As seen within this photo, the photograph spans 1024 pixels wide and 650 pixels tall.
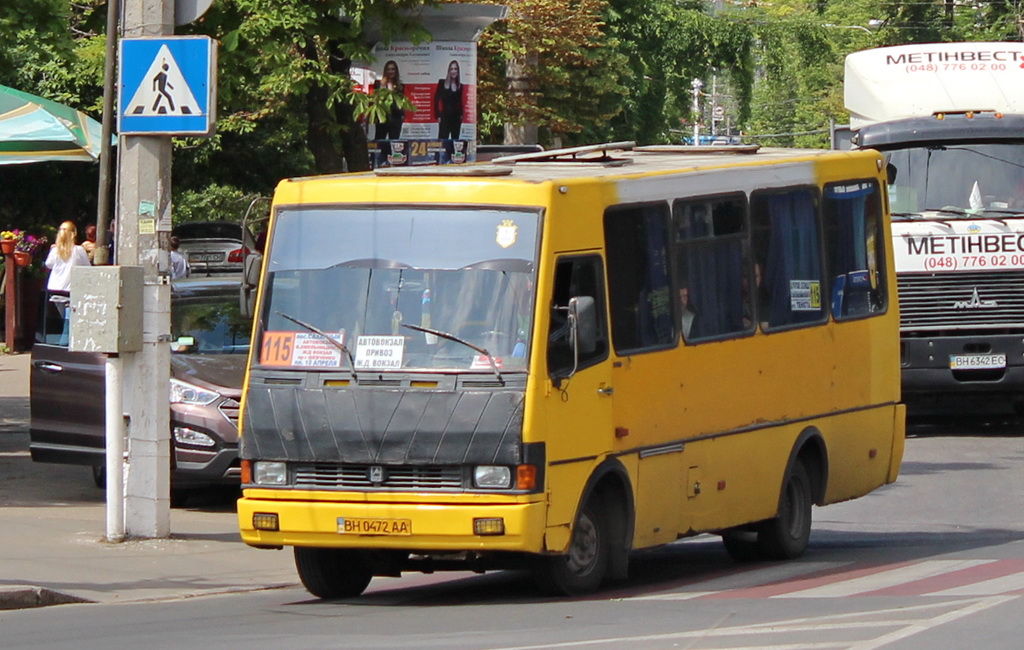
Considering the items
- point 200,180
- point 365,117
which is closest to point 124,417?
point 365,117

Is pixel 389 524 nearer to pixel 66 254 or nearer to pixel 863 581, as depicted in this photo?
pixel 863 581

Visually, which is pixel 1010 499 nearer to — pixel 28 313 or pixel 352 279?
pixel 352 279

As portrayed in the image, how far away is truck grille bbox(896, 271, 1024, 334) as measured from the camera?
64.9ft

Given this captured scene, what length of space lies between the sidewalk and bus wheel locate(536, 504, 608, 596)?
2174 mm

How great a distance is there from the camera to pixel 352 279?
34.0ft

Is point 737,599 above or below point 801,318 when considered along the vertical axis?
below

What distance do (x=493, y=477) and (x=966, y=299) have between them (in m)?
11.3

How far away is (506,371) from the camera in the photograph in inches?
390

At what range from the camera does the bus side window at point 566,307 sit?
1011 cm

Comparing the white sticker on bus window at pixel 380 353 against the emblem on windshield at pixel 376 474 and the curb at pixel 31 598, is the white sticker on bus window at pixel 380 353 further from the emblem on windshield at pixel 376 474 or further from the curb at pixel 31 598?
the curb at pixel 31 598

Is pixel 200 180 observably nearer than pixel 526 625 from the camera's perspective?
No

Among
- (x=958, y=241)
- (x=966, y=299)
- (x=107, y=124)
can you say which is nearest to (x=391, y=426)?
(x=107, y=124)

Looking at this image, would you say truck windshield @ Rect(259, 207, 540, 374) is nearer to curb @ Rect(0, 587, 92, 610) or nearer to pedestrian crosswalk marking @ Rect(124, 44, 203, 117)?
curb @ Rect(0, 587, 92, 610)

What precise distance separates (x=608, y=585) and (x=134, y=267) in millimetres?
3856
